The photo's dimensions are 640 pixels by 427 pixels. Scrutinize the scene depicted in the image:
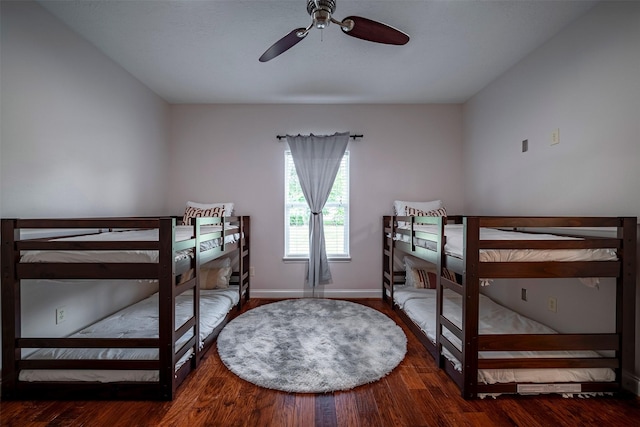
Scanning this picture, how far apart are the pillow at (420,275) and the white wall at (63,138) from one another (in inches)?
116

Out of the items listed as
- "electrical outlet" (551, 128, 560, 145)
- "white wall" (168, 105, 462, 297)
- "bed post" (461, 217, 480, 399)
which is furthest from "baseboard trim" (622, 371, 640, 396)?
"white wall" (168, 105, 462, 297)

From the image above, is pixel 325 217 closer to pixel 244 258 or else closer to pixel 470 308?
pixel 244 258

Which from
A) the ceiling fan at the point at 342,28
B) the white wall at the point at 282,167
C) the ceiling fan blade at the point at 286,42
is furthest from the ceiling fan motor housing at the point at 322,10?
the white wall at the point at 282,167

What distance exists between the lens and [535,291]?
2207mm

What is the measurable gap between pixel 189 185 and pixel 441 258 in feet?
9.94

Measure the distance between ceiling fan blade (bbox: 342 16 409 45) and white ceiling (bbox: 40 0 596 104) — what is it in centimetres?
31

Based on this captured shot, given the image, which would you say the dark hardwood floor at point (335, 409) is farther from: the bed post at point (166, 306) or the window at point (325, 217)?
the window at point (325, 217)

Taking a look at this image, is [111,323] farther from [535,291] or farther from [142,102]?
[535,291]

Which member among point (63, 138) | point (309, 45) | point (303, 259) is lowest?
point (303, 259)

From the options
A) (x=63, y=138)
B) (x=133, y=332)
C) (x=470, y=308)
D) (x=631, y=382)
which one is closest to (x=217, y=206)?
(x=63, y=138)

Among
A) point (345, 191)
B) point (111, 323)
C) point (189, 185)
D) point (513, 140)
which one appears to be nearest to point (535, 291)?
point (513, 140)

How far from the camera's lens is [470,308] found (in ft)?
4.97

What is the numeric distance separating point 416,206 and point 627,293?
186cm

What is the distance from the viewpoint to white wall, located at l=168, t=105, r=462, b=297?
11.1 ft
